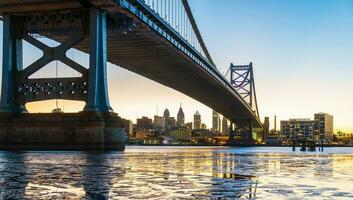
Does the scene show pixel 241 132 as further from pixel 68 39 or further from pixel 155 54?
pixel 68 39

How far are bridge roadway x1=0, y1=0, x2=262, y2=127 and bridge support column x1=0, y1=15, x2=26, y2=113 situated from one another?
1.57m

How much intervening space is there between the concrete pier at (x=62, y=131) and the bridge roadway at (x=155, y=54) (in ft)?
27.5

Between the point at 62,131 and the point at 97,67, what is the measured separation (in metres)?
5.52

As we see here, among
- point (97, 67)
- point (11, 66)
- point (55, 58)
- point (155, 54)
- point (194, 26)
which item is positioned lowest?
point (97, 67)

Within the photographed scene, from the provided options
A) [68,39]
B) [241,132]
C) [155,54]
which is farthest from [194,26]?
[241,132]

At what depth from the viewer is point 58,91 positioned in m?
46.4

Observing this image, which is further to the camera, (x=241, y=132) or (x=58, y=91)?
(x=241, y=132)

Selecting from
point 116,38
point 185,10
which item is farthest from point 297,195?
point 185,10

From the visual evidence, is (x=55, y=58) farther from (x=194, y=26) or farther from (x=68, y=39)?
(x=194, y=26)

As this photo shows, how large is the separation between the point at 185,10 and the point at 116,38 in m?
21.7

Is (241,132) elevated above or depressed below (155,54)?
below

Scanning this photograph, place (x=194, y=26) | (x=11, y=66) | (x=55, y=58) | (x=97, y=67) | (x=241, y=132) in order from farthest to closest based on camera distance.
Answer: (x=241, y=132) → (x=194, y=26) → (x=11, y=66) → (x=55, y=58) → (x=97, y=67)

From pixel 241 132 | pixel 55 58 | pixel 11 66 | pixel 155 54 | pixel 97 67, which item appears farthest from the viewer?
pixel 241 132

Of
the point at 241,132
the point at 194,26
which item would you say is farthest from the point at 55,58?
the point at 241,132
